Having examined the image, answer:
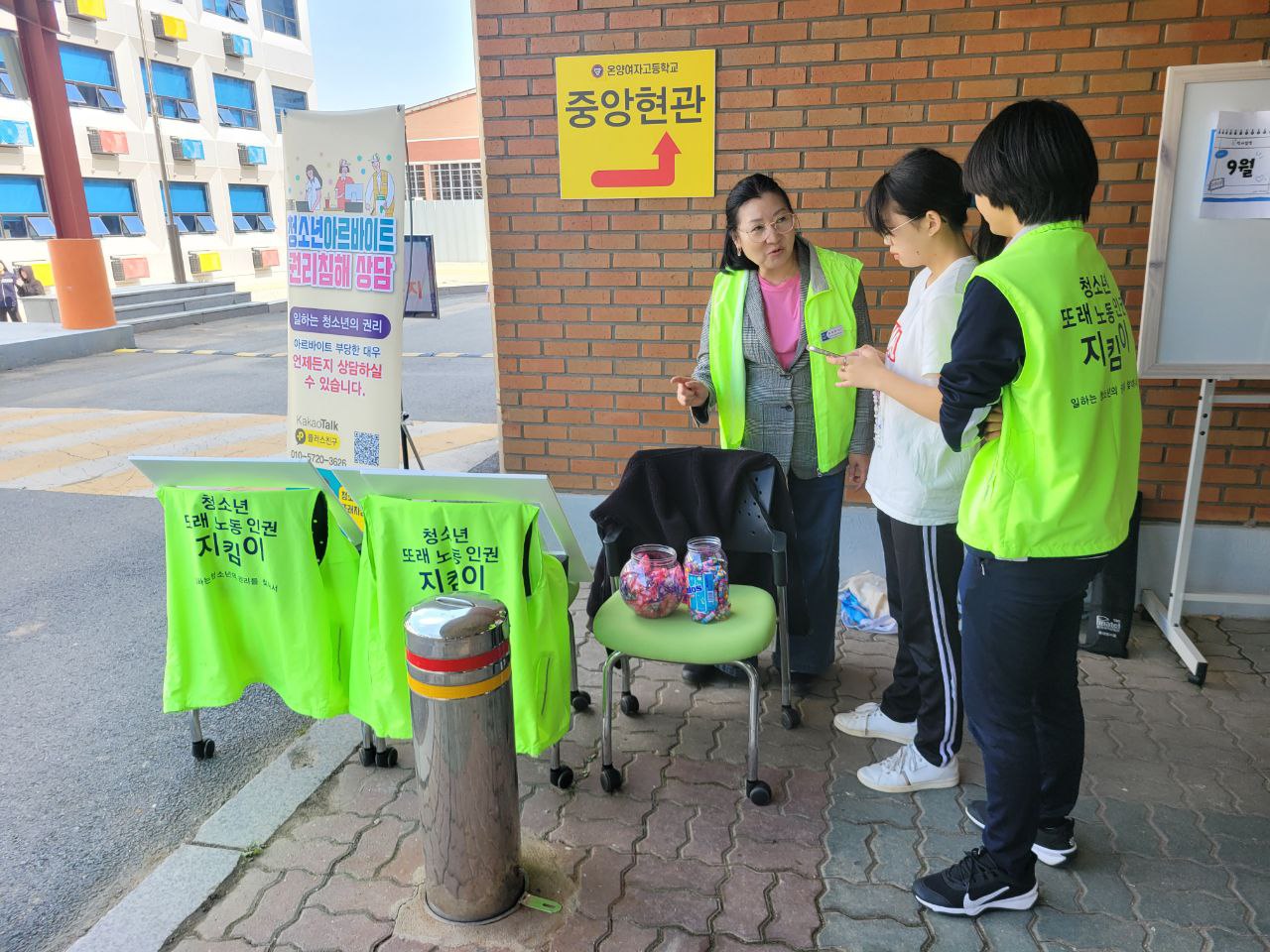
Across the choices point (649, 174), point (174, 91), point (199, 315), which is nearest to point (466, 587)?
point (649, 174)

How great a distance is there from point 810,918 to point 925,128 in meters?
3.28

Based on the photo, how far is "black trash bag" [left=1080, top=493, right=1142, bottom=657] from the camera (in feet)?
12.4

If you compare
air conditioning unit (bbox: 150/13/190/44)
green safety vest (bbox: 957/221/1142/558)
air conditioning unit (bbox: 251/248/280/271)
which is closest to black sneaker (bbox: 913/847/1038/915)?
green safety vest (bbox: 957/221/1142/558)

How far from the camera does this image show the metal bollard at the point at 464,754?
2.21 m

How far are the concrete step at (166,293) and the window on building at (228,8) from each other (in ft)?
43.3

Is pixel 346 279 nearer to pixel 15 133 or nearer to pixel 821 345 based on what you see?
pixel 821 345

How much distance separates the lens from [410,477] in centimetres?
260

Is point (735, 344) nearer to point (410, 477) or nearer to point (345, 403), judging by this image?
point (410, 477)

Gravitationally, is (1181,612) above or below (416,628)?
below

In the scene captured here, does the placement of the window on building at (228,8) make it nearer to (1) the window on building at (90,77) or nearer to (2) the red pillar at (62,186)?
(1) the window on building at (90,77)

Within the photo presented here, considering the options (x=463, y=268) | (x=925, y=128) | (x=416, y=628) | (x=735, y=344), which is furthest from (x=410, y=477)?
(x=463, y=268)

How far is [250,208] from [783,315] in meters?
31.2

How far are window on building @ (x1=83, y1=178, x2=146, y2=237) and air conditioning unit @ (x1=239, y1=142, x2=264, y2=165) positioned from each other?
464 centimetres

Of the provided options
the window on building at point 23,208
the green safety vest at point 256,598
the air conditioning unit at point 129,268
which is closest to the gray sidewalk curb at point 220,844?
the green safety vest at point 256,598
